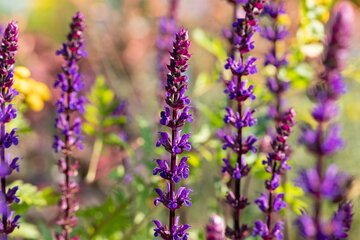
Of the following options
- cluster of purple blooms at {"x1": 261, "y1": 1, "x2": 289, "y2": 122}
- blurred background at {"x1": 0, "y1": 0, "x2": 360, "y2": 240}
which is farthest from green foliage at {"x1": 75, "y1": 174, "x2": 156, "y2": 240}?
cluster of purple blooms at {"x1": 261, "y1": 1, "x2": 289, "y2": 122}

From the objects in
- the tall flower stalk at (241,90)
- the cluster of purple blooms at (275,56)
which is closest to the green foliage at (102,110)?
the cluster of purple blooms at (275,56)

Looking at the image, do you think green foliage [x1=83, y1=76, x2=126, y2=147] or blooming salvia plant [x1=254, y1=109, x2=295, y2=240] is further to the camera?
green foliage [x1=83, y1=76, x2=126, y2=147]

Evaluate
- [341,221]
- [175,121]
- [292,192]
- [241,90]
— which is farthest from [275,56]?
[341,221]

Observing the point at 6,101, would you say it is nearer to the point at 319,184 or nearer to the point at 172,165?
the point at 172,165

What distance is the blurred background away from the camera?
2797 millimetres

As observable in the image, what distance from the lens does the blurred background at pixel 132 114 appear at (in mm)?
2797

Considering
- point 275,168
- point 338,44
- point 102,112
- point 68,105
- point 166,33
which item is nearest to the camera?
point 338,44

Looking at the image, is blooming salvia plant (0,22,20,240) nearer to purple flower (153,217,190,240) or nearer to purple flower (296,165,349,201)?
purple flower (153,217,190,240)

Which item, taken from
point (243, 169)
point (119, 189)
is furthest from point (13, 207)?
point (243, 169)

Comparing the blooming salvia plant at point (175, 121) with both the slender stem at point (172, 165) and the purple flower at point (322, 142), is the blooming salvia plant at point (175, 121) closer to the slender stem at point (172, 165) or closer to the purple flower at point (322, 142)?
the slender stem at point (172, 165)

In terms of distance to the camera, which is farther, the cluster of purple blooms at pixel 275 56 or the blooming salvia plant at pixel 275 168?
the cluster of purple blooms at pixel 275 56

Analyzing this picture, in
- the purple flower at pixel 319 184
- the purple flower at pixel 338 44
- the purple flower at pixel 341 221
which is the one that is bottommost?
the purple flower at pixel 341 221

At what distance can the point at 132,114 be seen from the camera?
16.9ft

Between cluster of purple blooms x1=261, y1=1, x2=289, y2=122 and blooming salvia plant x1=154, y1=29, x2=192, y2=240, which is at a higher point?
cluster of purple blooms x1=261, y1=1, x2=289, y2=122
